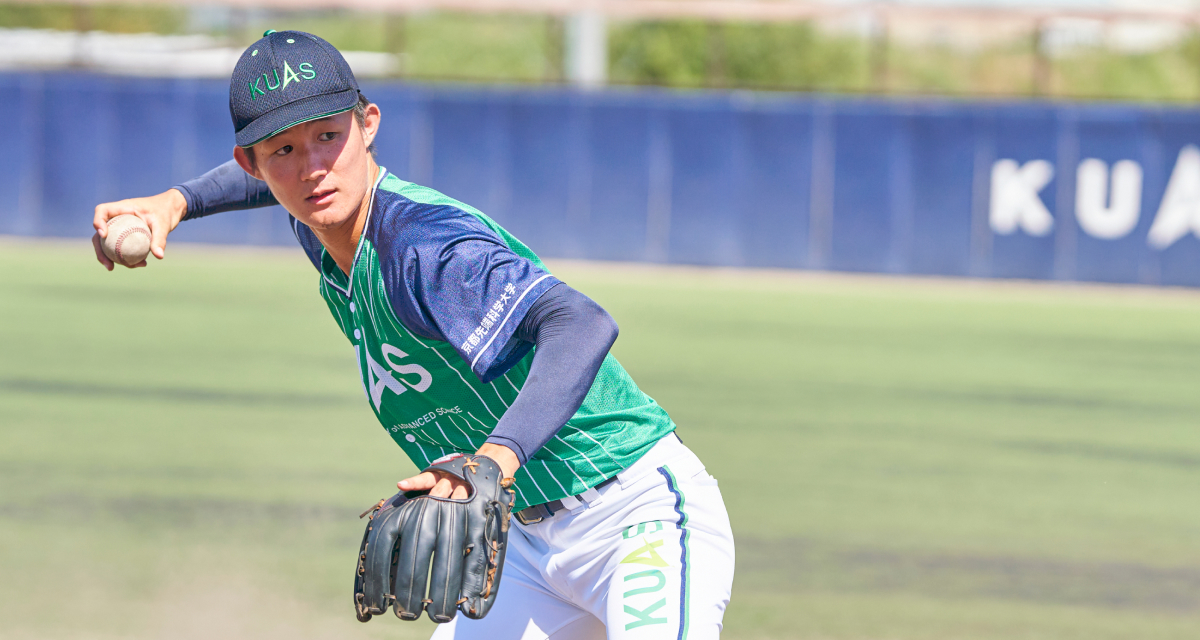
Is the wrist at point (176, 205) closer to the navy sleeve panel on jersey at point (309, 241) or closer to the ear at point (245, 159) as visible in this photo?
the navy sleeve panel on jersey at point (309, 241)

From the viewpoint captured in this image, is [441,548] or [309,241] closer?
[441,548]

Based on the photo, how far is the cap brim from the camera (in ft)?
9.18

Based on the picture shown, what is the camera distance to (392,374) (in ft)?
10.1

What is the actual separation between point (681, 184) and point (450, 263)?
53.2 ft

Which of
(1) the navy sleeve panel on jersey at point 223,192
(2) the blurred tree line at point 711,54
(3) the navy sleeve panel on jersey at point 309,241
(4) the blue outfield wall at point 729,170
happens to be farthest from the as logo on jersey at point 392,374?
(2) the blurred tree line at point 711,54

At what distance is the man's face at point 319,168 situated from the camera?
9.43ft

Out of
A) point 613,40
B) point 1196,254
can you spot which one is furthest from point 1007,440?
point 613,40

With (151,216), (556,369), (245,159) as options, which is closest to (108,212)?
(151,216)

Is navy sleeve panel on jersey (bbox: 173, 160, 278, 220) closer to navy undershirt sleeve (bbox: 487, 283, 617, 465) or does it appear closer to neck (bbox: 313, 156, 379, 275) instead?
neck (bbox: 313, 156, 379, 275)

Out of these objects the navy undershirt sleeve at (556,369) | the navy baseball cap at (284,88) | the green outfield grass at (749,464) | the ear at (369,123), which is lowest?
the green outfield grass at (749,464)

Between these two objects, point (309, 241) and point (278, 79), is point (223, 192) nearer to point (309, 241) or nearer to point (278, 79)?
point (309, 241)

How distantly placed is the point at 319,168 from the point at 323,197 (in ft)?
0.21

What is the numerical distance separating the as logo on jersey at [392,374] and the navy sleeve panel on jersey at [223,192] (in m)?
0.72

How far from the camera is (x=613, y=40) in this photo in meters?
36.4
